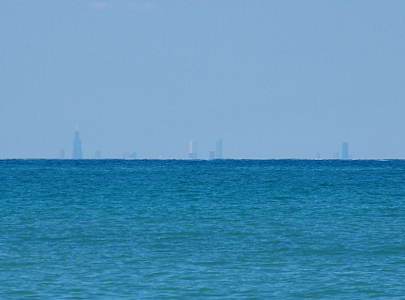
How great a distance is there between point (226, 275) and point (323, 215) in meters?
19.6

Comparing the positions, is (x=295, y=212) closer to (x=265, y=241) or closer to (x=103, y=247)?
(x=265, y=241)

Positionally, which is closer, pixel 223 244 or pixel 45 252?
pixel 45 252

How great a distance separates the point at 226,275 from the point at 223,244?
20.2ft

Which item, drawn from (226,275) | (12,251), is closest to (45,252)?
(12,251)

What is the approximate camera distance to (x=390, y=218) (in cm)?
3772

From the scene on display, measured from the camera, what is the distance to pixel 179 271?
2209 cm

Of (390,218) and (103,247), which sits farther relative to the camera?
(390,218)

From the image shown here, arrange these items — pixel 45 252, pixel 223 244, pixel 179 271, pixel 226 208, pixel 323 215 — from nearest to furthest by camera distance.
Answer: pixel 179 271
pixel 45 252
pixel 223 244
pixel 323 215
pixel 226 208

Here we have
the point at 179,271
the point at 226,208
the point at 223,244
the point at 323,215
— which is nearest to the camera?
the point at 179,271

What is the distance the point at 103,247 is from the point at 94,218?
1150cm

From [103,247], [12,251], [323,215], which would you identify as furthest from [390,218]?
[12,251]

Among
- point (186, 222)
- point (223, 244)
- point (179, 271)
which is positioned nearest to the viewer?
point (179, 271)

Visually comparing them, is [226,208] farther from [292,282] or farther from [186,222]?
[292,282]

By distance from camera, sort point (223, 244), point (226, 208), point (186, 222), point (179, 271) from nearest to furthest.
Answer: point (179, 271) < point (223, 244) < point (186, 222) < point (226, 208)
